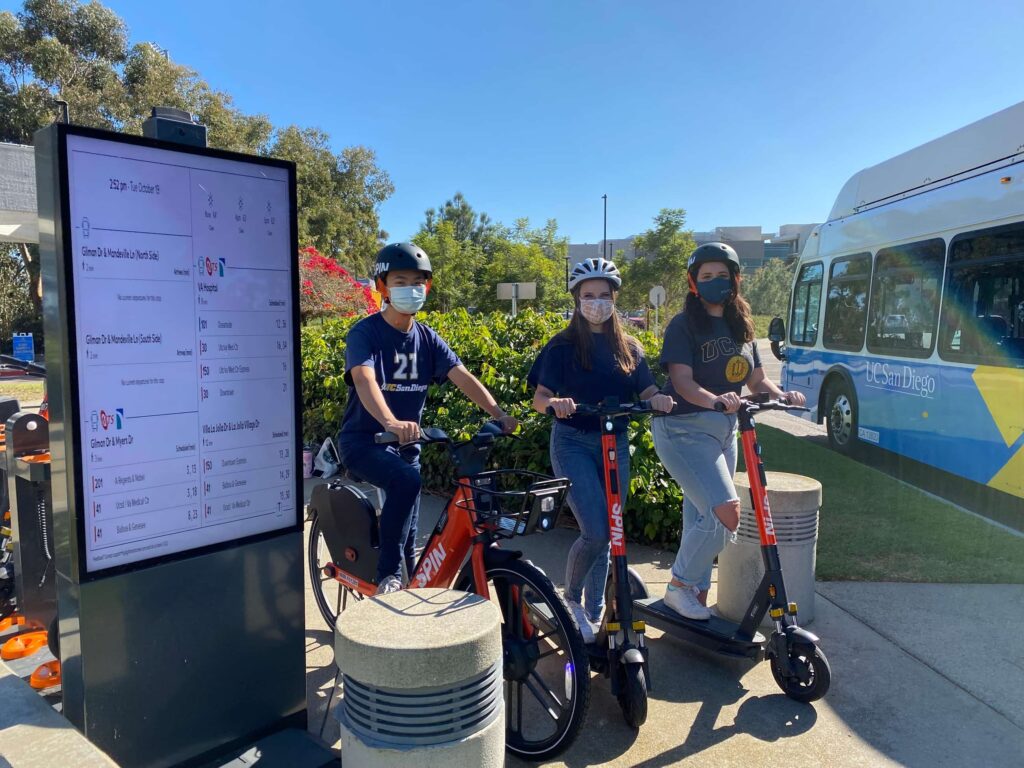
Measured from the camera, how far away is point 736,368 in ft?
11.9

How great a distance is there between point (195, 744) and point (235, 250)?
5.77 feet

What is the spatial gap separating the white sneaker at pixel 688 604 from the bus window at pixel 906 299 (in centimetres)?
573

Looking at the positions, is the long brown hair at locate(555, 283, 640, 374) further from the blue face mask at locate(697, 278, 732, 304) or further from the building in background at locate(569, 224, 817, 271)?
the building in background at locate(569, 224, 817, 271)

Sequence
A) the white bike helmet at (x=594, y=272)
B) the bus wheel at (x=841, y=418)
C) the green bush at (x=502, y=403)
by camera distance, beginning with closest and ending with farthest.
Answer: the white bike helmet at (x=594, y=272), the green bush at (x=502, y=403), the bus wheel at (x=841, y=418)

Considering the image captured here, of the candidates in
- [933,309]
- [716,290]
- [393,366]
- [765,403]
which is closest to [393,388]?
[393,366]

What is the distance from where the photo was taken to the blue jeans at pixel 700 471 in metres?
3.53

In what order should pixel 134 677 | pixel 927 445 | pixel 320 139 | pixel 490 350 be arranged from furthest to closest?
pixel 320 139 → pixel 927 445 → pixel 490 350 → pixel 134 677

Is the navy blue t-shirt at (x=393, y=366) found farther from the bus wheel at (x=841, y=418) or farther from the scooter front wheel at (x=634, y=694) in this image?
the bus wheel at (x=841, y=418)

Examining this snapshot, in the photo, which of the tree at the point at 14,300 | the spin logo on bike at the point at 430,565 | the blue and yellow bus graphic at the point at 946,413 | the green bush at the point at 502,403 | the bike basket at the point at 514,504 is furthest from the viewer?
the tree at the point at 14,300

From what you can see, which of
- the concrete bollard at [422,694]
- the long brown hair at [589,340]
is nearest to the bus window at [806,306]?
the long brown hair at [589,340]

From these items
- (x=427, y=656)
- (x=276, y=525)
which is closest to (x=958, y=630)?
(x=427, y=656)

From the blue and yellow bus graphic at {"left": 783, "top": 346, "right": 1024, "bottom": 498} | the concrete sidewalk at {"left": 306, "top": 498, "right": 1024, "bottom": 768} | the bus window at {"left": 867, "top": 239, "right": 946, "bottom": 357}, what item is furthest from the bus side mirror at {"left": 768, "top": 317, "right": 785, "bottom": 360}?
the concrete sidewalk at {"left": 306, "top": 498, "right": 1024, "bottom": 768}

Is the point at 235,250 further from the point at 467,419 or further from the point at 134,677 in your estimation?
the point at 467,419

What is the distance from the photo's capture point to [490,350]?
6.68 metres
